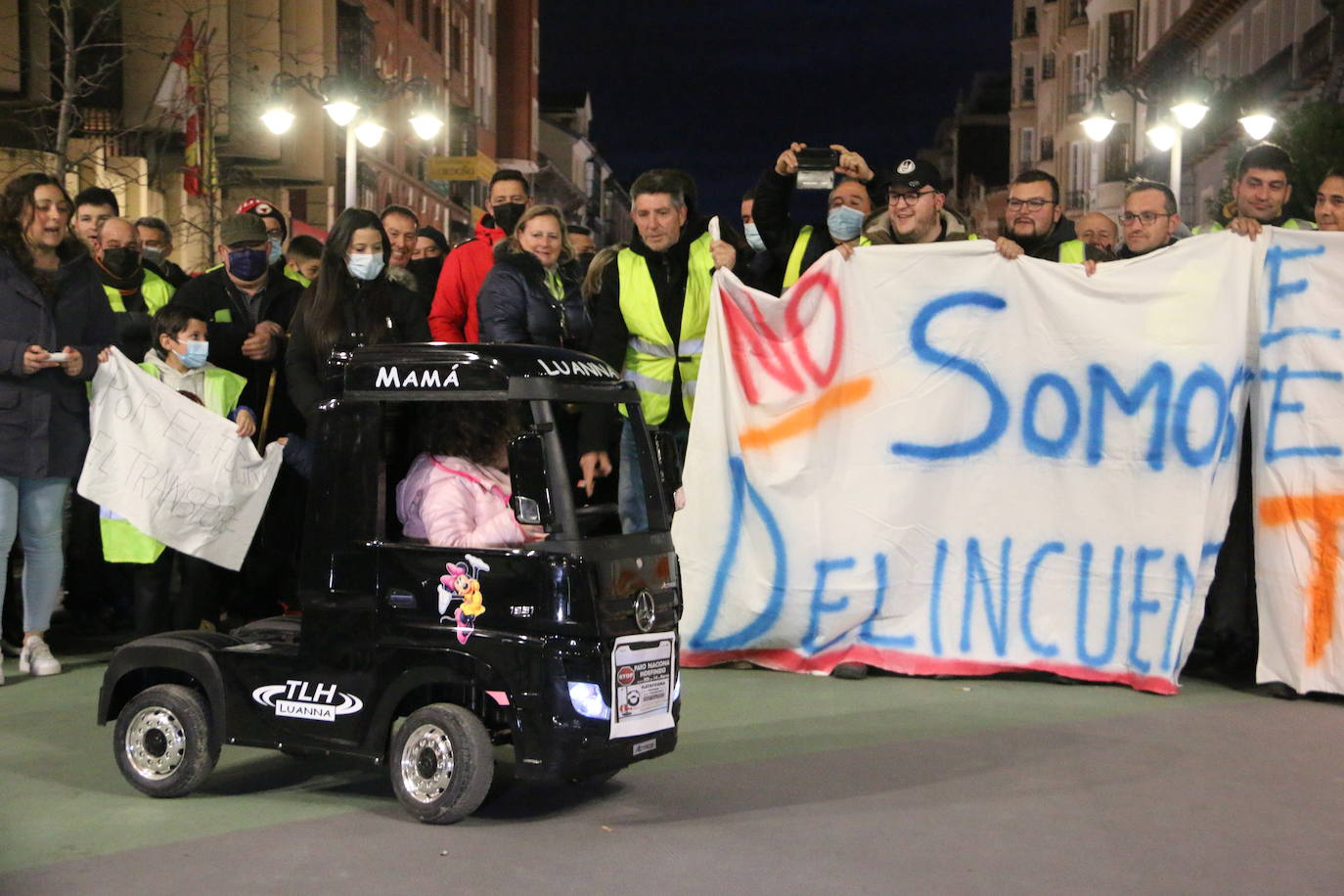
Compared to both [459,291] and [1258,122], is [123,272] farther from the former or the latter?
[1258,122]

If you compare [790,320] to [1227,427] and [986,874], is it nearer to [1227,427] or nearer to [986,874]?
[1227,427]

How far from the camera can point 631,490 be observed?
20.0 ft

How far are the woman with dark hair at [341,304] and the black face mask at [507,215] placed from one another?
224 cm

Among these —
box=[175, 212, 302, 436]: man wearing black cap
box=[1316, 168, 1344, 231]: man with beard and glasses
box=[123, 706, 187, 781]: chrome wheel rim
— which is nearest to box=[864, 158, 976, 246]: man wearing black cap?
box=[1316, 168, 1344, 231]: man with beard and glasses

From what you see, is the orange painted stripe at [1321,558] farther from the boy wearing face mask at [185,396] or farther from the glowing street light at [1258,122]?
the glowing street light at [1258,122]

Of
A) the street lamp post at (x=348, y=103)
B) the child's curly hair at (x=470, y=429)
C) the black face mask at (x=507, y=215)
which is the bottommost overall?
the child's curly hair at (x=470, y=429)

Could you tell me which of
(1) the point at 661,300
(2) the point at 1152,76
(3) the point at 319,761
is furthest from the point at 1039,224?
(2) the point at 1152,76

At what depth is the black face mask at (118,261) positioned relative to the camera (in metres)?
9.91

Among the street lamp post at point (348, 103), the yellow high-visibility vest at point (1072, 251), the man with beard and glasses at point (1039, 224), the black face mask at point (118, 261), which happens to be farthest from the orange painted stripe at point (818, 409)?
the street lamp post at point (348, 103)

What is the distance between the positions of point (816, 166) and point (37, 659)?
4.39m

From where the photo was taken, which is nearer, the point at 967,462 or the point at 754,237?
the point at 967,462

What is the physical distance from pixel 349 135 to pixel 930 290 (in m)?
14.5

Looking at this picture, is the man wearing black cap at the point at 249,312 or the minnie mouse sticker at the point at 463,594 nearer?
the minnie mouse sticker at the point at 463,594

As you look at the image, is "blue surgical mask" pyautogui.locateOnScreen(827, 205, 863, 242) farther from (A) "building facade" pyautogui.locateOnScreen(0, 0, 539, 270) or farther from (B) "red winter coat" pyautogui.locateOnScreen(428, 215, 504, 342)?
(A) "building facade" pyautogui.locateOnScreen(0, 0, 539, 270)
